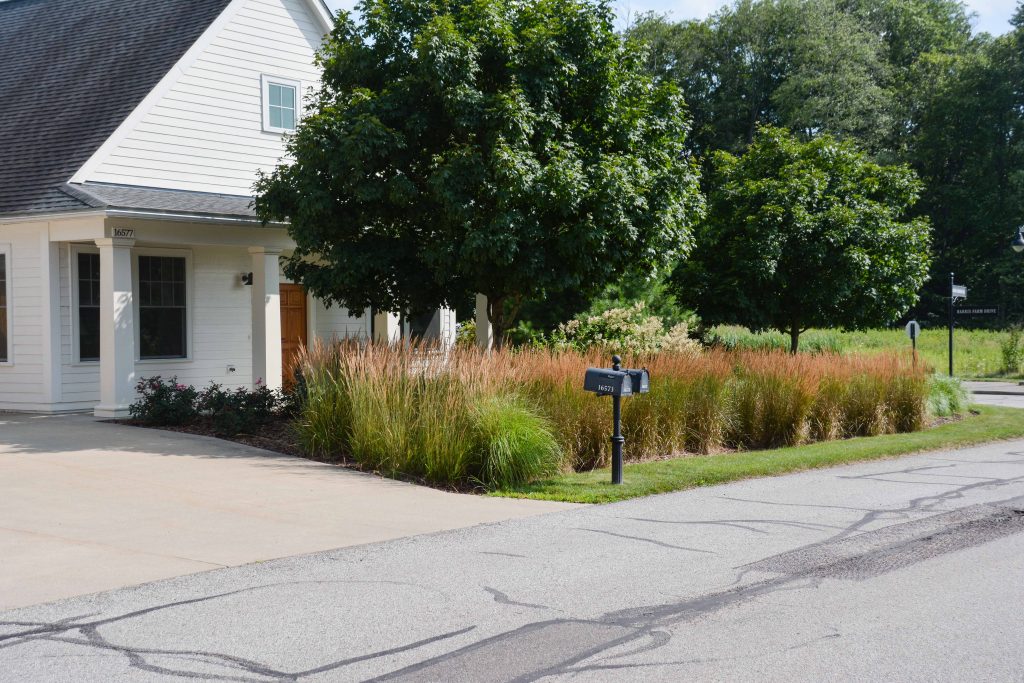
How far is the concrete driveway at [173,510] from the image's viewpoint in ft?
24.3

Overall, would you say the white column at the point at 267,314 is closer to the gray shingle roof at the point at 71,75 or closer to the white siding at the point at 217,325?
Result: the white siding at the point at 217,325

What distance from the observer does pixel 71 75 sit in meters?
20.0

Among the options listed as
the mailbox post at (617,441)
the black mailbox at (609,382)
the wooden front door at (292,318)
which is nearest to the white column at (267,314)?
the wooden front door at (292,318)

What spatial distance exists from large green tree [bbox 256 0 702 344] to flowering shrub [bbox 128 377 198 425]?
2480mm

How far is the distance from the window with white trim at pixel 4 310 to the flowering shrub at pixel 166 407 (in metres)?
3.34

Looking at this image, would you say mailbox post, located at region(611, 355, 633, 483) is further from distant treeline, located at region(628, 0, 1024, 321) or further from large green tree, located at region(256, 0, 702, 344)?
distant treeline, located at region(628, 0, 1024, 321)

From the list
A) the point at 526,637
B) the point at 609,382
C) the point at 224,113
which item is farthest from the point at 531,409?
the point at 224,113

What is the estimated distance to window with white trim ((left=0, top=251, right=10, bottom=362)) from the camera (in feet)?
57.4

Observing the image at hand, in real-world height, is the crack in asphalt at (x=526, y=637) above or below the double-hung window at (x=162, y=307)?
below

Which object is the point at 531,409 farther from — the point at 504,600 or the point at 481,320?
the point at 481,320

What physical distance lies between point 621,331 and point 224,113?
9.71 metres

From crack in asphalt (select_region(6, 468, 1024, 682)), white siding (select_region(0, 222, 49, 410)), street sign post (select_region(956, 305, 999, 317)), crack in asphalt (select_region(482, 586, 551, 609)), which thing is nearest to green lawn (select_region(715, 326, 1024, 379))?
street sign post (select_region(956, 305, 999, 317))

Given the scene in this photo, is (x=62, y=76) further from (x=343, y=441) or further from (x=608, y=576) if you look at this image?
(x=608, y=576)

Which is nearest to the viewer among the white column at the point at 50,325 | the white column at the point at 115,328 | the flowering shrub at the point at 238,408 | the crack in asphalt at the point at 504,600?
the crack in asphalt at the point at 504,600
